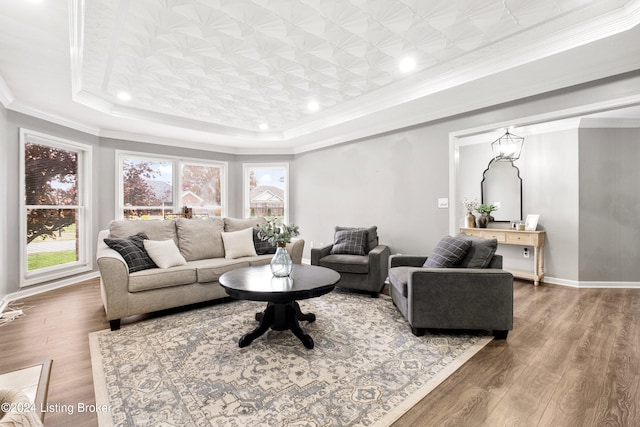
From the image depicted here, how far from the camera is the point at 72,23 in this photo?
7.31 feet

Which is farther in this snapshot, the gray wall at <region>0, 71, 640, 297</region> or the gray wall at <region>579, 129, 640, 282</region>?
the gray wall at <region>579, 129, 640, 282</region>

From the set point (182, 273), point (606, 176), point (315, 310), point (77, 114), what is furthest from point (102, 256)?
point (606, 176)

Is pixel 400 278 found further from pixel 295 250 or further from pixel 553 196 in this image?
pixel 553 196

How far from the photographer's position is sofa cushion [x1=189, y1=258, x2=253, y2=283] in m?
3.39

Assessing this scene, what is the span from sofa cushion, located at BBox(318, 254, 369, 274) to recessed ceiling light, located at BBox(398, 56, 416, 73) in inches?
89.5

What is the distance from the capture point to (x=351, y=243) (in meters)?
4.32

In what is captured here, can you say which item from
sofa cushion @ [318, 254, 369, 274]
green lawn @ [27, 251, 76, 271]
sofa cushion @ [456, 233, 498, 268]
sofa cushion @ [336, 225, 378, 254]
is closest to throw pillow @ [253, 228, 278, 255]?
sofa cushion @ [318, 254, 369, 274]

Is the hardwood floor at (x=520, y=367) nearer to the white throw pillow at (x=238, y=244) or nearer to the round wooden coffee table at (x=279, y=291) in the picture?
the round wooden coffee table at (x=279, y=291)

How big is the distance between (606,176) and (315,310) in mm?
4704

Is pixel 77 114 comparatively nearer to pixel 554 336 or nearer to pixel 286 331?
pixel 286 331

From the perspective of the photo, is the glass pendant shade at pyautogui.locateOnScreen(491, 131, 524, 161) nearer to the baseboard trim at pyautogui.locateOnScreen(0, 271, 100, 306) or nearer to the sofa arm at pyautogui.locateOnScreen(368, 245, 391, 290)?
the sofa arm at pyautogui.locateOnScreen(368, 245, 391, 290)

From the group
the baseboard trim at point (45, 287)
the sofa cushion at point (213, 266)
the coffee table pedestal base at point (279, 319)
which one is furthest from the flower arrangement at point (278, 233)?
the baseboard trim at point (45, 287)

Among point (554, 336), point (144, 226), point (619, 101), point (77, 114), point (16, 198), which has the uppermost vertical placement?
point (77, 114)

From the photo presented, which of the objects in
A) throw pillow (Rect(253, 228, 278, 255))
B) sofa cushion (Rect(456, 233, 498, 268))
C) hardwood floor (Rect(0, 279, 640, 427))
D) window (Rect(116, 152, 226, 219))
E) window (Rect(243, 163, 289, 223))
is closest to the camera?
hardwood floor (Rect(0, 279, 640, 427))
